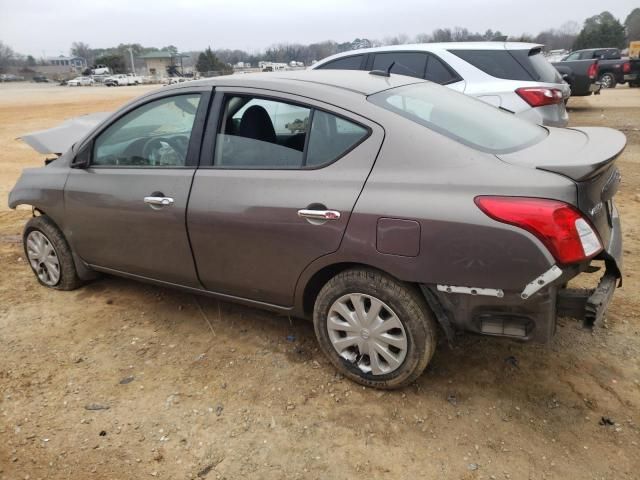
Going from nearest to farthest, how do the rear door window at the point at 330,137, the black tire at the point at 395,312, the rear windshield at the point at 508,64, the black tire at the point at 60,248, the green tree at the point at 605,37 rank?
the black tire at the point at 395,312
the rear door window at the point at 330,137
the black tire at the point at 60,248
the rear windshield at the point at 508,64
the green tree at the point at 605,37

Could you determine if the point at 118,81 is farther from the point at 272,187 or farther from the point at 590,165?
the point at 590,165

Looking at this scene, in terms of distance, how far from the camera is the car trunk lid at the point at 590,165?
2.32 meters

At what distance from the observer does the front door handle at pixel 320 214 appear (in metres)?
2.66

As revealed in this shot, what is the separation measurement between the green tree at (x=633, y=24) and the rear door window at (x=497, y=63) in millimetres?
74014

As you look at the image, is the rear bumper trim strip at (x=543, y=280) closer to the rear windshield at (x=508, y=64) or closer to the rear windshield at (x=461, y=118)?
the rear windshield at (x=461, y=118)

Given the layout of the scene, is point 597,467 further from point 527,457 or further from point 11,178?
point 11,178

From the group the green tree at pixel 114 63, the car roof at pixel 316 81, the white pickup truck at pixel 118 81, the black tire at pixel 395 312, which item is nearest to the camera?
the black tire at pixel 395 312

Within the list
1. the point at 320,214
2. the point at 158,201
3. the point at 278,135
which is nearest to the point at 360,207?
the point at 320,214

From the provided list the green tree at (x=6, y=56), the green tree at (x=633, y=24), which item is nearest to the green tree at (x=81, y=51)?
the green tree at (x=6, y=56)

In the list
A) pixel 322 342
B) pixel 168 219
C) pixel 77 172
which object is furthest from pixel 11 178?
pixel 322 342

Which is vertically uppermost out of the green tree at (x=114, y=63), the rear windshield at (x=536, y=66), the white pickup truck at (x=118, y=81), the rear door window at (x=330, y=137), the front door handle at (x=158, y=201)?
the green tree at (x=114, y=63)

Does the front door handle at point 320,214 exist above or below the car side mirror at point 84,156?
below

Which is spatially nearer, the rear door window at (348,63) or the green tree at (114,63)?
the rear door window at (348,63)

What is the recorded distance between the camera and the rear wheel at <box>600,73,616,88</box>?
23400 millimetres
